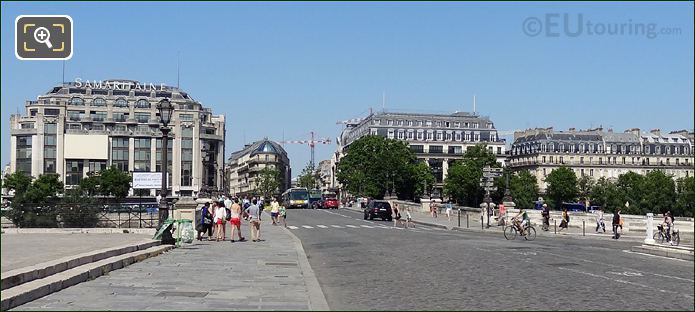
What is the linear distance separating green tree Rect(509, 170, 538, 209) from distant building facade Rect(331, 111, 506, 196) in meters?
20.7

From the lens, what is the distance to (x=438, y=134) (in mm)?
164000

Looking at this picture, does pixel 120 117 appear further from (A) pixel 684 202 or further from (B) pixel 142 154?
(A) pixel 684 202

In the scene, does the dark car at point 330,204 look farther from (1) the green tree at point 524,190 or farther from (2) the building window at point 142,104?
(2) the building window at point 142,104

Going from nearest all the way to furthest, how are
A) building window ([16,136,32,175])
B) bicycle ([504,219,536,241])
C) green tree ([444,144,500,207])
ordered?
bicycle ([504,219,536,241]) < green tree ([444,144,500,207]) < building window ([16,136,32,175])

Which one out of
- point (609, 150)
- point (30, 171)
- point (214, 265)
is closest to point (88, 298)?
point (214, 265)

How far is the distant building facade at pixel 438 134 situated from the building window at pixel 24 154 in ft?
198

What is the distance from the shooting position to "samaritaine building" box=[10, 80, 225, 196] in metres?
132

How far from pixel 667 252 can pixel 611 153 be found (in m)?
134

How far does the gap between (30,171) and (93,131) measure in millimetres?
14177

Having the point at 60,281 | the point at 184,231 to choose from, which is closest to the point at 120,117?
the point at 184,231

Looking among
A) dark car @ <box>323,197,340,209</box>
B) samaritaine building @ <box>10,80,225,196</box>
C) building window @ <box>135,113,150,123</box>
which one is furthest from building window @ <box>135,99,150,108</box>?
dark car @ <box>323,197,340,209</box>

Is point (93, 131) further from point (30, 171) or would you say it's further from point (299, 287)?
point (299, 287)

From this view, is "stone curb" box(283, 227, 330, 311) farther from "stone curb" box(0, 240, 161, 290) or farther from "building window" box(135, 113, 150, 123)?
"building window" box(135, 113, 150, 123)

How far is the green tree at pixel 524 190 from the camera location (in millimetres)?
134750
